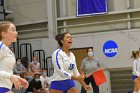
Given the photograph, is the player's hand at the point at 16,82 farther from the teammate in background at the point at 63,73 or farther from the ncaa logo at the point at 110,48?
the ncaa logo at the point at 110,48

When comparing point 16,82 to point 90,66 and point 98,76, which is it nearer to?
point 98,76

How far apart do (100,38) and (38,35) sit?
135 inches

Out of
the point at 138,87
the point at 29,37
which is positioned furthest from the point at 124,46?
the point at 29,37

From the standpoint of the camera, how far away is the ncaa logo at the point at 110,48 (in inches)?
554

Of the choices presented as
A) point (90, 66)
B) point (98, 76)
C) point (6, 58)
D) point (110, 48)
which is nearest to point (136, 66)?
point (90, 66)

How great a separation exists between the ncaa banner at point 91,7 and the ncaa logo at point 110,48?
137cm

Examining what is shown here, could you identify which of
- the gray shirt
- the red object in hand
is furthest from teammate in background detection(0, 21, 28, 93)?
the gray shirt

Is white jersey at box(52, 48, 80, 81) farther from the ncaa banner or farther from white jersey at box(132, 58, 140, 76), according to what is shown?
the ncaa banner

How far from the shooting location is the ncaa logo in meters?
14.1

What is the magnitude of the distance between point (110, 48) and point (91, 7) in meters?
2.01

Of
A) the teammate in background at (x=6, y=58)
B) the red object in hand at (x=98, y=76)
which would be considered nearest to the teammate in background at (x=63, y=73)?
the teammate in background at (x=6, y=58)

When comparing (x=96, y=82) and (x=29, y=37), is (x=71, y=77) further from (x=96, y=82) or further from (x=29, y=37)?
(x=29, y=37)

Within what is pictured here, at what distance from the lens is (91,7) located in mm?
14867

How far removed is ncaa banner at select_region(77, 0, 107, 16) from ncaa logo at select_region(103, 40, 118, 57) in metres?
1.37
